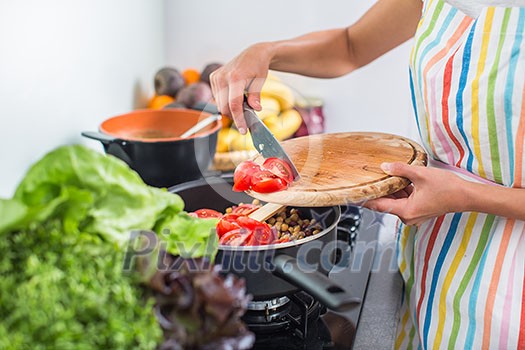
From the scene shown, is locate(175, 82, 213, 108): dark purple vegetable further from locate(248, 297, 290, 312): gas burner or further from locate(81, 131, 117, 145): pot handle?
locate(248, 297, 290, 312): gas burner

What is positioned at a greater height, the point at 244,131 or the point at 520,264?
the point at 244,131

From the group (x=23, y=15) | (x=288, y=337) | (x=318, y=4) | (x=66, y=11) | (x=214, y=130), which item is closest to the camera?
(x=288, y=337)

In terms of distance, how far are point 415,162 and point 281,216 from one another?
0.76 feet

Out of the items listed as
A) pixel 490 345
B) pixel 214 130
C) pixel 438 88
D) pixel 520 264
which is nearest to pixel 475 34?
pixel 438 88

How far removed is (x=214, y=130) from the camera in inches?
48.8

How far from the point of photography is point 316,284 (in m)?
0.66

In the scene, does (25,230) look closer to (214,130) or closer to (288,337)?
(288,337)

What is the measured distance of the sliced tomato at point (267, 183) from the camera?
845 mm

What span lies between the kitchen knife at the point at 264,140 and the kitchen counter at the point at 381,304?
11.0 inches

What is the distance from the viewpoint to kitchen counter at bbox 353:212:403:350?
924 mm

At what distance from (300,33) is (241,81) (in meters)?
0.82

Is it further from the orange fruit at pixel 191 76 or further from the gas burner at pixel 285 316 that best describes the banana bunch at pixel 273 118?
the gas burner at pixel 285 316

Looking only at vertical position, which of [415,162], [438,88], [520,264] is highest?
[438,88]

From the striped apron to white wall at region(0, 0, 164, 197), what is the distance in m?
0.64
